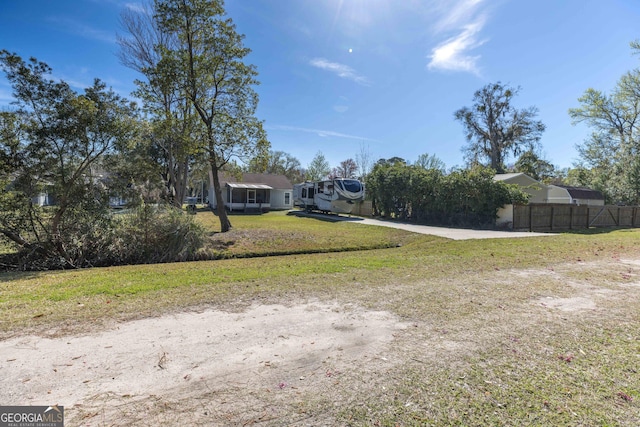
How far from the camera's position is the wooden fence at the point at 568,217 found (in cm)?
1669

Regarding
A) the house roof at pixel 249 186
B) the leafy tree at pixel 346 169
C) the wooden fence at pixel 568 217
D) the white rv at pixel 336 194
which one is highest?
the leafy tree at pixel 346 169

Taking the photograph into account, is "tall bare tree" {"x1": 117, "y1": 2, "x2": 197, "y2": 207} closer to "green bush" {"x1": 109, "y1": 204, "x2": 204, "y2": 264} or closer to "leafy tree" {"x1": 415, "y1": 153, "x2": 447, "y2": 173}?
"green bush" {"x1": 109, "y1": 204, "x2": 204, "y2": 264}

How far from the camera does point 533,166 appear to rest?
130 feet

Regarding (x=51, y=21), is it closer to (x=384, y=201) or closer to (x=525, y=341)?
(x=525, y=341)

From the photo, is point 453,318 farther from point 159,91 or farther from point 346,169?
point 346,169

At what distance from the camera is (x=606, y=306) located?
14.4 feet

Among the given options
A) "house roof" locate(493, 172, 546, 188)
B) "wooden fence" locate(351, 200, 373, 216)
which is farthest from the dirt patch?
"house roof" locate(493, 172, 546, 188)

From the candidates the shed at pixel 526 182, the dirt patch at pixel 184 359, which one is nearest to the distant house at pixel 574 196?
the shed at pixel 526 182

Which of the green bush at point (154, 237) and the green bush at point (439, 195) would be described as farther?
the green bush at point (439, 195)

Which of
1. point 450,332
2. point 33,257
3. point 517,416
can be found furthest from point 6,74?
point 517,416

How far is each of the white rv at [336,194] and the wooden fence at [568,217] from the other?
10.8 metres

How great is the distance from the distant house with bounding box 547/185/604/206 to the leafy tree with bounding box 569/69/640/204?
1.11 metres

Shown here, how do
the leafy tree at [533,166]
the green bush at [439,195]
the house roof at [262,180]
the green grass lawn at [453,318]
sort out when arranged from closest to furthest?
1. the green grass lawn at [453,318]
2. the green bush at [439,195]
3. the house roof at [262,180]
4. the leafy tree at [533,166]

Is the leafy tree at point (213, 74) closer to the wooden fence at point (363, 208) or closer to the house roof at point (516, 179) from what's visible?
the wooden fence at point (363, 208)
